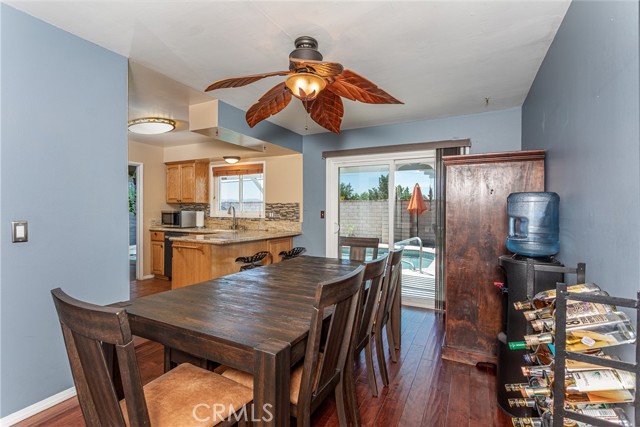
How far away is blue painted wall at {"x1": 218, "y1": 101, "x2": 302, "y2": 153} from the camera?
3.29m

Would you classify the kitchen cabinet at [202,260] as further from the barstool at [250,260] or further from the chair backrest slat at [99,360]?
the chair backrest slat at [99,360]

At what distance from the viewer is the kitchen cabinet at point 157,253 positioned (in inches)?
210

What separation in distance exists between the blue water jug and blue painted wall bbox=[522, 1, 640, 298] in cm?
5

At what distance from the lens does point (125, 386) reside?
34.0 inches

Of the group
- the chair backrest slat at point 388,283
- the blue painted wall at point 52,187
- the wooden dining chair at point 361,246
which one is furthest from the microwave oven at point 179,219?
the chair backrest slat at point 388,283

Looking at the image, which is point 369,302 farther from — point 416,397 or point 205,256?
point 205,256

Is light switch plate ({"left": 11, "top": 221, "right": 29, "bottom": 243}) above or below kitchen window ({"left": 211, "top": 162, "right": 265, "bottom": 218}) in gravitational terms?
below

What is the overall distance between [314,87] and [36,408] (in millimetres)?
2583

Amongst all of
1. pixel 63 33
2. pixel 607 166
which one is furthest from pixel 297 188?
pixel 607 166

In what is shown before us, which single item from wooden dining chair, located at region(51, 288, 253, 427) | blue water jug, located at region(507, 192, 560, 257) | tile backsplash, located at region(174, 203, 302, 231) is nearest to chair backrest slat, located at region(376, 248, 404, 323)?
blue water jug, located at region(507, 192, 560, 257)

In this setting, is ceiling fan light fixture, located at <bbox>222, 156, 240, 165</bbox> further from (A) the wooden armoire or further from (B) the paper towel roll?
(A) the wooden armoire

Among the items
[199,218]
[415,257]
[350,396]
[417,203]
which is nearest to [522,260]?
[350,396]

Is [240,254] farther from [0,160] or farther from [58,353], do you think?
[0,160]
